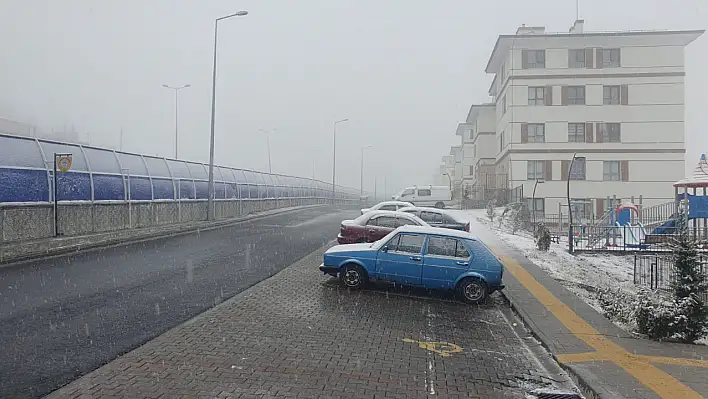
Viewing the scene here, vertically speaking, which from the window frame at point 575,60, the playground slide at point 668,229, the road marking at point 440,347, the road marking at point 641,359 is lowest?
the road marking at point 641,359

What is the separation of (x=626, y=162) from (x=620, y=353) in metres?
40.6

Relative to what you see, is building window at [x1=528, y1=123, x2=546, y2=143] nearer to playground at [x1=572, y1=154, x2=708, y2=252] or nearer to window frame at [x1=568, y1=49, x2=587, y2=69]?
window frame at [x1=568, y1=49, x2=587, y2=69]

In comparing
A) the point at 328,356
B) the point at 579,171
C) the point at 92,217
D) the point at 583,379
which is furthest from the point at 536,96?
the point at 328,356

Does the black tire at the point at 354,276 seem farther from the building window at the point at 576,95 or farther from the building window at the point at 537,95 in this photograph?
the building window at the point at 576,95

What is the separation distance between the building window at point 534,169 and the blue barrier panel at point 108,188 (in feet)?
106

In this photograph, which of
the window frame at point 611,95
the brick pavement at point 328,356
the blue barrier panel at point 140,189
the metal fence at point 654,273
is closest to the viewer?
the brick pavement at point 328,356

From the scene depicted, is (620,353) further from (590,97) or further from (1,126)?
(1,126)

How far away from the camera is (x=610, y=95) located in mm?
43875

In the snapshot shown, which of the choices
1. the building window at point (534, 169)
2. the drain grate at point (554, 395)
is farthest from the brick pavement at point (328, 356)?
the building window at point (534, 169)

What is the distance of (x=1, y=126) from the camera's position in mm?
62219

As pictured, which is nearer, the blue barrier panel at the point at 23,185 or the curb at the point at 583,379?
the curb at the point at 583,379

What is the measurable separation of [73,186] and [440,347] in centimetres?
1581

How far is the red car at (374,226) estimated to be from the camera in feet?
53.1

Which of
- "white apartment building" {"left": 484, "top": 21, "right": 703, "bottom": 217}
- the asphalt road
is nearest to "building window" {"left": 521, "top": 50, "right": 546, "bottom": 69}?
"white apartment building" {"left": 484, "top": 21, "right": 703, "bottom": 217}
